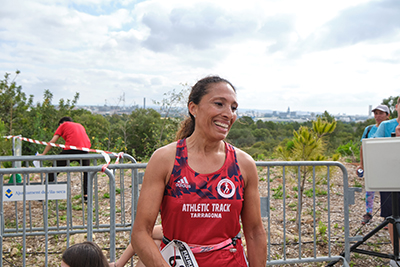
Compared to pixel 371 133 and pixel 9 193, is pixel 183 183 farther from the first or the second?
pixel 371 133

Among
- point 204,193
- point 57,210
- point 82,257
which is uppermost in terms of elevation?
point 204,193

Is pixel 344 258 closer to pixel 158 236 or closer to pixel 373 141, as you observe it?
pixel 373 141

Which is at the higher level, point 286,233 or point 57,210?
point 57,210

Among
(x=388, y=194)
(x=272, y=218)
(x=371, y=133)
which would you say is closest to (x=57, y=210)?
(x=272, y=218)

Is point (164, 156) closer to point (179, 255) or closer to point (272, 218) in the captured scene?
point (179, 255)

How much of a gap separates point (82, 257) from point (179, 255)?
1.01 metres

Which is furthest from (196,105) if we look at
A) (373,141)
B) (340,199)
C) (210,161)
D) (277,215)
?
(340,199)

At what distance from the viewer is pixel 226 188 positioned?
181 cm

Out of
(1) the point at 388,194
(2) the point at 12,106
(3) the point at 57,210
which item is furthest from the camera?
(2) the point at 12,106

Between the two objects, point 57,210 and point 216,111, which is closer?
point 216,111

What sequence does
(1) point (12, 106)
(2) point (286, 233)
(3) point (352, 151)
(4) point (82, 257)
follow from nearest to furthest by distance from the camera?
1. (4) point (82, 257)
2. (2) point (286, 233)
3. (3) point (352, 151)
4. (1) point (12, 106)

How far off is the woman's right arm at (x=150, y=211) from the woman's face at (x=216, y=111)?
0.33 metres

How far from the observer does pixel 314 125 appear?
5176mm

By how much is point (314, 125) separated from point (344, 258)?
7.09 ft
